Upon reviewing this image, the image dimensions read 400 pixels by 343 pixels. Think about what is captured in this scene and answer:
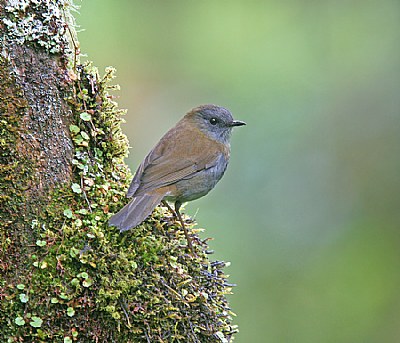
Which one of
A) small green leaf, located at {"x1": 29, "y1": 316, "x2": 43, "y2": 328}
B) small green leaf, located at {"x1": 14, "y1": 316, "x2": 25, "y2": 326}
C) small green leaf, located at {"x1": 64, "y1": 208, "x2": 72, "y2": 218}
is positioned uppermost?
small green leaf, located at {"x1": 64, "y1": 208, "x2": 72, "y2": 218}

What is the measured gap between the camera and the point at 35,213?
2.74 m

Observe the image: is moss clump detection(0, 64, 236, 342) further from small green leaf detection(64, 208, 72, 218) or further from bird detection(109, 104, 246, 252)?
bird detection(109, 104, 246, 252)

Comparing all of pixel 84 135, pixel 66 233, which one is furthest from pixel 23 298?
pixel 84 135

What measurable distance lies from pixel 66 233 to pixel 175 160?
4.43 ft

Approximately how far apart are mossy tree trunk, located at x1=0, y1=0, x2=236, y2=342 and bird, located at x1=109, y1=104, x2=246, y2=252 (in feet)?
0.78

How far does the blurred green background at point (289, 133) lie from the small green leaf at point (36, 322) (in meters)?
4.17

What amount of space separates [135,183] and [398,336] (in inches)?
194

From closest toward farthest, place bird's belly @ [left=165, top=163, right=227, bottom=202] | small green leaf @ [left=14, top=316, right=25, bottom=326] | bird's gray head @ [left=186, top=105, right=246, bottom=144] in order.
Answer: small green leaf @ [left=14, top=316, right=25, bottom=326] → bird's belly @ [left=165, top=163, right=227, bottom=202] → bird's gray head @ [left=186, top=105, right=246, bottom=144]

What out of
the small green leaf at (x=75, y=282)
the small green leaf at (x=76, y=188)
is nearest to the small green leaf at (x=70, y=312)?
the small green leaf at (x=75, y=282)

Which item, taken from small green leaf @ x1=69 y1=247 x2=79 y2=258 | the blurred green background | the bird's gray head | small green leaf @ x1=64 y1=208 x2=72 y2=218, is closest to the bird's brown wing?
the bird's gray head

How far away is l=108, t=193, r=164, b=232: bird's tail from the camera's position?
2869mm

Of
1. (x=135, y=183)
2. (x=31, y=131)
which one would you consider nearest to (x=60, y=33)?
(x=31, y=131)

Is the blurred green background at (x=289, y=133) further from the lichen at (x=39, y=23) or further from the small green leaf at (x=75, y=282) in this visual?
the small green leaf at (x=75, y=282)

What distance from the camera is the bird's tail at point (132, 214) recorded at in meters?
2.87
